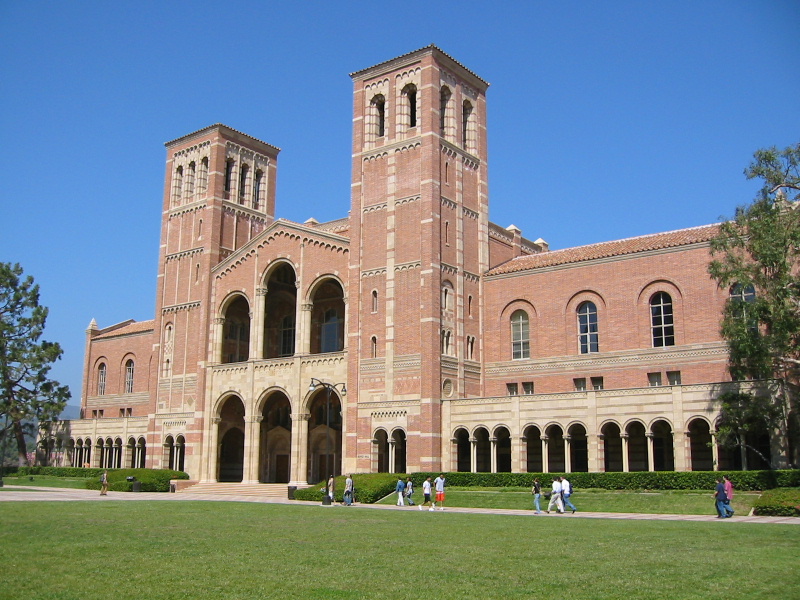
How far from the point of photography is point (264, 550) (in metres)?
17.6

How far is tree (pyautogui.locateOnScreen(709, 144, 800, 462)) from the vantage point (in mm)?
32469

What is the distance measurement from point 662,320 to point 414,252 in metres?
14.1

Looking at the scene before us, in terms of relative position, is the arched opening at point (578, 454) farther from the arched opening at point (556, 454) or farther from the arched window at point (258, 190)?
the arched window at point (258, 190)

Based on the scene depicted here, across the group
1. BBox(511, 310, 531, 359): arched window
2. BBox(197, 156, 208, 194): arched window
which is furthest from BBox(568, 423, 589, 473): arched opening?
BBox(197, 156, 208, 194): arched window

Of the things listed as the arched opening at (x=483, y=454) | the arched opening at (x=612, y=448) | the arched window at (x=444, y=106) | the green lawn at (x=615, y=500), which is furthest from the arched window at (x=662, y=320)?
the arched window at (x=444, y=106)

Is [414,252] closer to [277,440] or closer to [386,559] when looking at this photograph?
[277,440]

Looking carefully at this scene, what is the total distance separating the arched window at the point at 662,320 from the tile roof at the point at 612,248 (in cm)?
275

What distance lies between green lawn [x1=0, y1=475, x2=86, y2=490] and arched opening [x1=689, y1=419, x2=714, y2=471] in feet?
127

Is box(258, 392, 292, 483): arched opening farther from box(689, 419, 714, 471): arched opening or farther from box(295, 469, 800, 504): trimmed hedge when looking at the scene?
box(689, 419, 714, 471): arched opening

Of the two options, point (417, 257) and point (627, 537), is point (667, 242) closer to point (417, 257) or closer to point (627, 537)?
point (417, 257)

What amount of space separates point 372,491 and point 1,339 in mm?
40436

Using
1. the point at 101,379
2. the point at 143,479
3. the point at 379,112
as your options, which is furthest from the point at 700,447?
the point at 101,379

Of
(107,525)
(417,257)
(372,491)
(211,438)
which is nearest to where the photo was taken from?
(107,525)

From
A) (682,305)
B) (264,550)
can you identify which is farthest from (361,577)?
(682,305)
